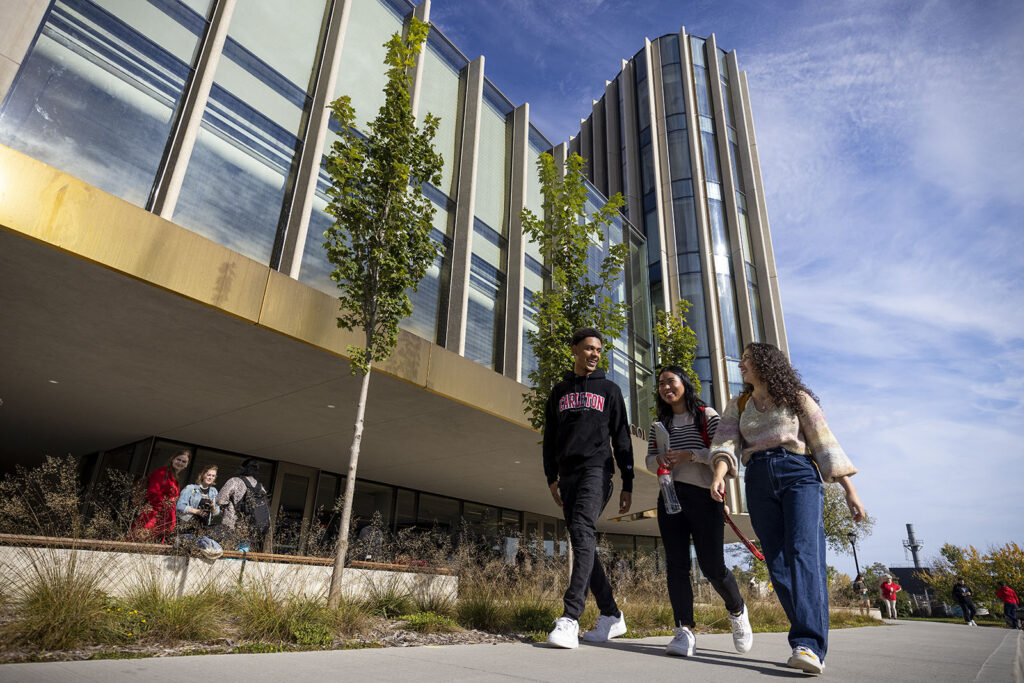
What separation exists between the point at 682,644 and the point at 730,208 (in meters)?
25.4

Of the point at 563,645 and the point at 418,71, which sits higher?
the point at 418,71

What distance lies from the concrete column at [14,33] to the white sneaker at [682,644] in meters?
8.21

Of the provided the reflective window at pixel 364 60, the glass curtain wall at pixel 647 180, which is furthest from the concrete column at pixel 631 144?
the reflective window at pixel 364 60

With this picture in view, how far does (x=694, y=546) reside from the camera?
346 centimetres

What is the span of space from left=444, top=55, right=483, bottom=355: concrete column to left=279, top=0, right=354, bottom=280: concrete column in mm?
3608

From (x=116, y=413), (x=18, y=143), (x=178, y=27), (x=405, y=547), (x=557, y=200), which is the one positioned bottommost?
(x=405, y=547)

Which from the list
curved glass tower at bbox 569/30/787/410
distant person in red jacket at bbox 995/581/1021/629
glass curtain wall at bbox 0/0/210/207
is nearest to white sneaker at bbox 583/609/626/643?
glass curtain wall at bbox 0/0/210/207

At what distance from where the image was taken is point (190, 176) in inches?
321

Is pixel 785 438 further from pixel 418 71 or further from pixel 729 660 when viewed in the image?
pixel 418 71

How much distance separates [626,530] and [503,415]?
1837 centimetres

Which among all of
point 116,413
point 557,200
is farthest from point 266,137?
point 116,413

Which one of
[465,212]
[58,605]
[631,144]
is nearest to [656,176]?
[631,144]

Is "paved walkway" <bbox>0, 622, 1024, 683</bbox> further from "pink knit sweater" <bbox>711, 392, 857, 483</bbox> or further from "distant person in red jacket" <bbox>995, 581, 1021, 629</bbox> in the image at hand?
"distant person in red jacket" <bbox>995, 581, 1021, 629</bbox>

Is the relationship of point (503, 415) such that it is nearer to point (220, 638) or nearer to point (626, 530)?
point (220, 638)
